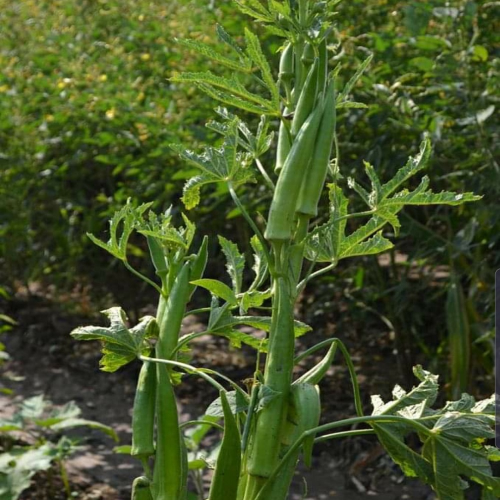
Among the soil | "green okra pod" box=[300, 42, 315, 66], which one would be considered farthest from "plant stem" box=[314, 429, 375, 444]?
the soil

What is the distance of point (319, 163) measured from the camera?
1.50 m

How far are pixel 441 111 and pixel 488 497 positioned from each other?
2.21 m

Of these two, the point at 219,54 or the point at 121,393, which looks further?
the point at 121,393

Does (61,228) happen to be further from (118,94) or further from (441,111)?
(441,111)

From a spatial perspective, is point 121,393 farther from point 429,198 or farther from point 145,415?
point 429,198

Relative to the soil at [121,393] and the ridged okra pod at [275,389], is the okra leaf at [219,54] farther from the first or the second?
the soil at [121,393]

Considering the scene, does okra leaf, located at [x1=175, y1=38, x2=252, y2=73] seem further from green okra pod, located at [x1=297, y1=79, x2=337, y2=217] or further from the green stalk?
the green stalk

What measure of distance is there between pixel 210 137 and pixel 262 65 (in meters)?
2.27

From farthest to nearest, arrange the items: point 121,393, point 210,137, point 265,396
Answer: point 121,393 < point 210,137 < point 265,396

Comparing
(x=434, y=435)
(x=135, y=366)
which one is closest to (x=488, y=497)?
(x=434, y=435)

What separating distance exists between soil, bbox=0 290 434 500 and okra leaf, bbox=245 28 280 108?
181cm

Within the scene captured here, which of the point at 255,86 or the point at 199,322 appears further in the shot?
the point at 199,322

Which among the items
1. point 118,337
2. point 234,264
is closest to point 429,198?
point 234,264

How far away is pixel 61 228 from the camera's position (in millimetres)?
5453
